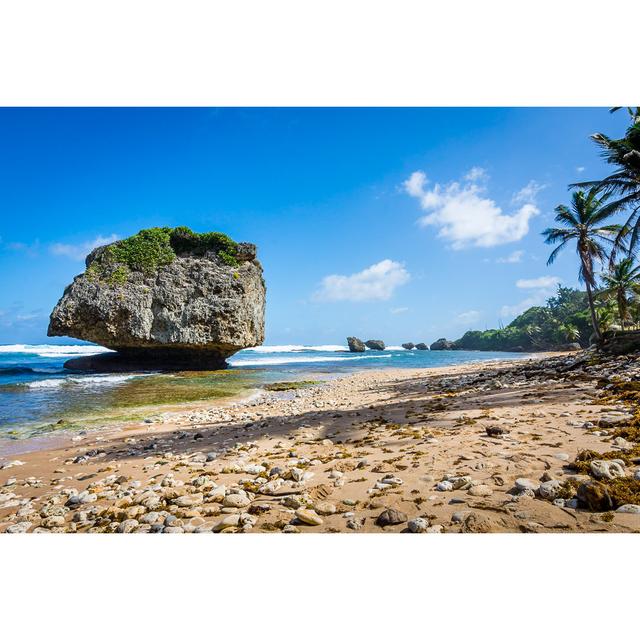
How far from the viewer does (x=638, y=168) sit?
1500 cm

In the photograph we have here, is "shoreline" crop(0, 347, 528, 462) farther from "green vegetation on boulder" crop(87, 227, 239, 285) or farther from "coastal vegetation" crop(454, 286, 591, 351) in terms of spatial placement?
"coastal vegetation" crop(454, 286, 591, 351)

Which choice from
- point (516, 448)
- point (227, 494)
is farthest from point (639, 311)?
point (227, 494)

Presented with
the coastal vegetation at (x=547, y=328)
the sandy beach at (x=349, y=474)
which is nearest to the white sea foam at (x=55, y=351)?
the sandy beach at (x=349, y=474)

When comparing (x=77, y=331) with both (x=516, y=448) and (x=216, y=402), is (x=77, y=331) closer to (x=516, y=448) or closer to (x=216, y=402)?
(x=216, y=402)

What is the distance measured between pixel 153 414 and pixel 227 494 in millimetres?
9433

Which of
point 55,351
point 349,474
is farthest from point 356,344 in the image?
point 349,474

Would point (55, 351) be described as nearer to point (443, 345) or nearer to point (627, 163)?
point (627, 163)

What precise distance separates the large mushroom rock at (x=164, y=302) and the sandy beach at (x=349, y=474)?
79.4 ft

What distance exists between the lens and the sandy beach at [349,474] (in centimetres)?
306

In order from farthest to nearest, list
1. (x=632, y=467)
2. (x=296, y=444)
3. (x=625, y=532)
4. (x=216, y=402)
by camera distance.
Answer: (x=216, y=402), (x=296, y=444), (x=632, y=467), (x=625, y=532)

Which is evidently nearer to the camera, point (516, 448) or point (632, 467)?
point (632, 467)

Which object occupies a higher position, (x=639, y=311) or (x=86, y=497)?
(x=639, y=311)

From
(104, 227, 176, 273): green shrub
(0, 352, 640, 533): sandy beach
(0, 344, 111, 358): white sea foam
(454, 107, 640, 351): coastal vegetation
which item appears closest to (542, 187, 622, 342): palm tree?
(454, 107, 640, 351): coastal vegetation

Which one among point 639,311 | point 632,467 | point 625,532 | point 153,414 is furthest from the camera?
point 639,311
